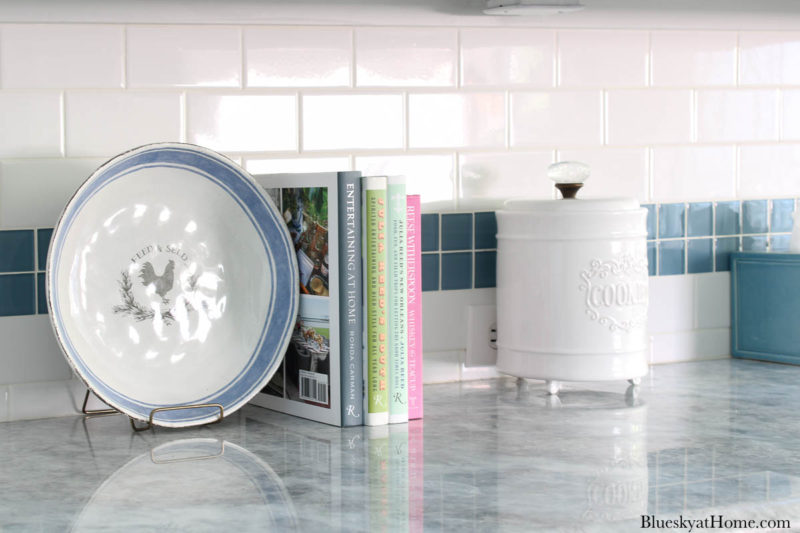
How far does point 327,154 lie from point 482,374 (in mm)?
373

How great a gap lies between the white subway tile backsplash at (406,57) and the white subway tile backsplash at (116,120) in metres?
0.25

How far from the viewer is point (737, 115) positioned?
1.59 meters

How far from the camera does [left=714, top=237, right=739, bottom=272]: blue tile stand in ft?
5.22

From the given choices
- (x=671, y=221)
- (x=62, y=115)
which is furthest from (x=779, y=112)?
(x=62, y=115)

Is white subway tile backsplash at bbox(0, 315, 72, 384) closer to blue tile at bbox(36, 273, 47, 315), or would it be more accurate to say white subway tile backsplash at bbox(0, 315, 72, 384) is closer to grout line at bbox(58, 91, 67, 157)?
blue tile at bbox(36, 273, 47, 315)

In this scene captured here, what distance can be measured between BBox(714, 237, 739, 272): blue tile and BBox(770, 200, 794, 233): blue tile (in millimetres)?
74

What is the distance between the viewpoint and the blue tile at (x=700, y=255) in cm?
157

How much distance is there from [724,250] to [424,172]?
52 centimetres

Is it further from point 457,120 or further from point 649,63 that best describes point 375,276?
point 649,63

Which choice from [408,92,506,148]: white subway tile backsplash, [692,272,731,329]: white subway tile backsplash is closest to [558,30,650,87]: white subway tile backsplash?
[408,92,506,148]: white subway tile backsplash

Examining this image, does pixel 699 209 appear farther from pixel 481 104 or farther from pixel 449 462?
pixel 449 462

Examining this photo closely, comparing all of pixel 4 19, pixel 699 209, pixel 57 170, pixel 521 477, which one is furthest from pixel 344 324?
pixel 699 209

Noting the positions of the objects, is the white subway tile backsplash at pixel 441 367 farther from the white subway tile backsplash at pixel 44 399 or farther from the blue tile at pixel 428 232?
the white subway tile backsplash at pixel 44 399

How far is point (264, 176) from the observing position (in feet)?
4.01
